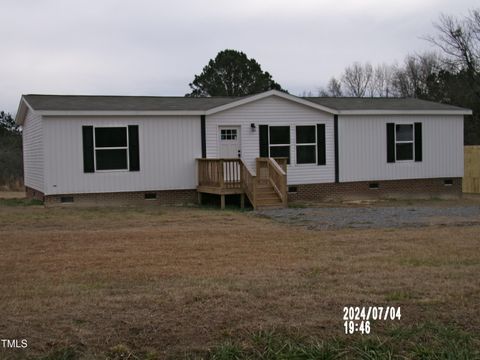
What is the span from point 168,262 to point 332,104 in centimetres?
1426

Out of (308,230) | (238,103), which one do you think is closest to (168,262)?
(308,230)

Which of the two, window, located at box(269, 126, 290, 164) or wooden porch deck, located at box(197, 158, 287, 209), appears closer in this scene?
wooden porch deck, located at box(197, 158, 287, 209)

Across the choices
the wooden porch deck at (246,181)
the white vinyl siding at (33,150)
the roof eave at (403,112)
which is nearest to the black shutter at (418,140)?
the roof eave at (403,112)

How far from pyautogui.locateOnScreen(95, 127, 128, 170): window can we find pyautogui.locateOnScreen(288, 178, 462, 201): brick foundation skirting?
5238 mm

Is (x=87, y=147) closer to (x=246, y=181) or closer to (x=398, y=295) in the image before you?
(x=246, y=181)

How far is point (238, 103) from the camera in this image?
20078 millimetres

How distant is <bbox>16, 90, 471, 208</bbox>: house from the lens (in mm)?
18375

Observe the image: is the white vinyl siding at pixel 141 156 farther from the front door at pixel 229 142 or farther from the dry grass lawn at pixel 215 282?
the dry grass lawn at pixel 215 282

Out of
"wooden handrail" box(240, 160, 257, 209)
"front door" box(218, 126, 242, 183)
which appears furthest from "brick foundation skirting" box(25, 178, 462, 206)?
"wooden handrail" box(240, 160, 257, 209)

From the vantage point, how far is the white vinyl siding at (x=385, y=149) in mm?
21625

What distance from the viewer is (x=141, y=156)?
19.1 m

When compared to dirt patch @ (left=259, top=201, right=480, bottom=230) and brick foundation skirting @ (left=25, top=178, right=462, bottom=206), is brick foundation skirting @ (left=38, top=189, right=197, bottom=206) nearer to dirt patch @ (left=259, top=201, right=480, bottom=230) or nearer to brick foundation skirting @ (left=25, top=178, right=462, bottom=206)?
brick foundation skirting @ (left=25, top=178, right=462, bottom=206)

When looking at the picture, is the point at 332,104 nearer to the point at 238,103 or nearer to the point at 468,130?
the point at 238,103

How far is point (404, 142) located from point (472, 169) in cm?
557
